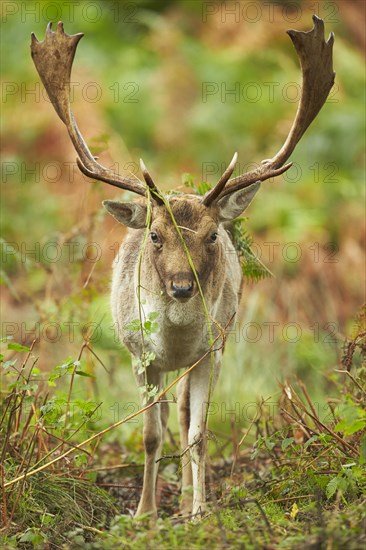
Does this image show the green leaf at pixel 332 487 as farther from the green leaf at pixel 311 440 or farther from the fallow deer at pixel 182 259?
the fallow deer at pixel 182 259

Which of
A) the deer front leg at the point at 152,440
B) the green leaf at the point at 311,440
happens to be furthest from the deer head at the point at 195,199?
the green leaf at the point at 311,440

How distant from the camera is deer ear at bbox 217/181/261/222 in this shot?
7.76 metres

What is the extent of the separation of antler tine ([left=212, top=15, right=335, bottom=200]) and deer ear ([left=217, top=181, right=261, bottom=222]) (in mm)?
43

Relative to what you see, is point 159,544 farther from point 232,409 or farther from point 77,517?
point 232,409

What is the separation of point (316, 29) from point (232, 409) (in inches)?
193

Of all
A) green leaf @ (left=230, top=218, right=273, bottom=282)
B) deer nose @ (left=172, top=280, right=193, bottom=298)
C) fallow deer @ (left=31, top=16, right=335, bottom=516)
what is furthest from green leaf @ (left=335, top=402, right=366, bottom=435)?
green leaf @ (left=230, top=218, right=273, bottom=282)

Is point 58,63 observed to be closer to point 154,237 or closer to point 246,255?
point 154,237

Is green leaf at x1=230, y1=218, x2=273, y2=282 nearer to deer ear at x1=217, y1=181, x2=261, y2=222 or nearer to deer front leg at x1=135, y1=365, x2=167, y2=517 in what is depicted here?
deer ear at x1=217, y1=181, x2=261, y2=222

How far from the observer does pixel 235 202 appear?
7.82 meters

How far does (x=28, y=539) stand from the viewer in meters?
6.09

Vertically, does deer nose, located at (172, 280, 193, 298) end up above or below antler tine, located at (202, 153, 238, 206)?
below

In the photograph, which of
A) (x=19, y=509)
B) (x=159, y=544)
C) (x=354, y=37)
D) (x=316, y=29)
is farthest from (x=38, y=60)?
(x=354, y=37)

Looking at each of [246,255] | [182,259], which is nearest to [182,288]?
[182,259]

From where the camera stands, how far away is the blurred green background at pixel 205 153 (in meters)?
13.0
